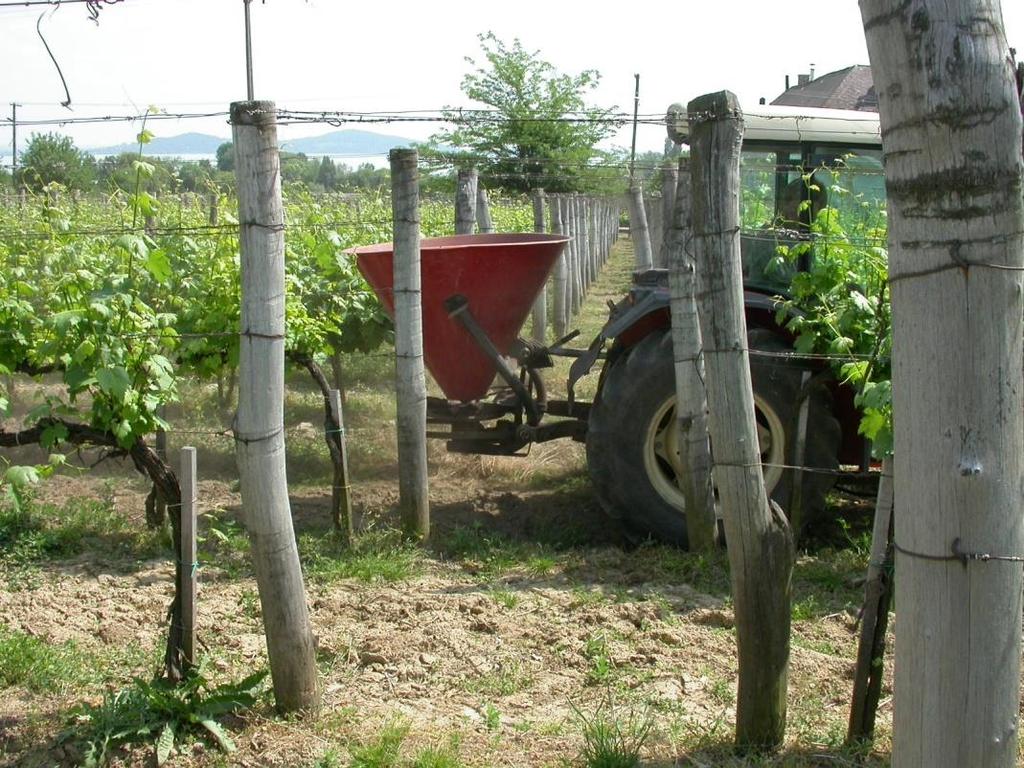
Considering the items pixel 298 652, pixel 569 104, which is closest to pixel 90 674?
pixel 298 652

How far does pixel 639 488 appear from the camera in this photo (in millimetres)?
5777

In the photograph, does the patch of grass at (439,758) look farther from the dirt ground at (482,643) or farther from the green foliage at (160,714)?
the green foliage at (160,714)

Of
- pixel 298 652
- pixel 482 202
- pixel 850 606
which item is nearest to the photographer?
pixel 298 652

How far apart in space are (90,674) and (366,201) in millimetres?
10499

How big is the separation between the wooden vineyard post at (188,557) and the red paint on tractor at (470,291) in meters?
2.73

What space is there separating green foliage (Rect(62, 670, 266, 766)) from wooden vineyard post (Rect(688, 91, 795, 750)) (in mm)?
1626

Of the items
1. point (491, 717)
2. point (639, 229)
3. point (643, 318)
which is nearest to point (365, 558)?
point (643, 318)

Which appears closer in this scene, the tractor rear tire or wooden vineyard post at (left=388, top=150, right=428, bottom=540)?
the tractor rear tire

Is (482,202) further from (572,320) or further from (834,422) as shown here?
(834,422)

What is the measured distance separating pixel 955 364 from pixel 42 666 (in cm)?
348

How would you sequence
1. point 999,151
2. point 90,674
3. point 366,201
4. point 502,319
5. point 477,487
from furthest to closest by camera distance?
point 366,201 < point 477,487 < point 502,319 < point 90,674 < point 999,151

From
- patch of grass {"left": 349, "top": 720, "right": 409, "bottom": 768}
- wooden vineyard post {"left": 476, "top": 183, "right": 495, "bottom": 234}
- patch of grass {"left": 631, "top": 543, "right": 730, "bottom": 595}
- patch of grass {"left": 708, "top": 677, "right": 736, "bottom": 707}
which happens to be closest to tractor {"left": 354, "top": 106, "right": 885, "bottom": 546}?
patch of grass {"left": 631, "top": 543, "right": 730, "bottom": 595}

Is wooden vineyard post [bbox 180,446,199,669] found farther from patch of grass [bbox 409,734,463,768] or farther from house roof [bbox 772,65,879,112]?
house roof [bbox 772,65,879,112]

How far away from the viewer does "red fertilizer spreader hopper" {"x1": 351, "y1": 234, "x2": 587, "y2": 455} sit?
6.41 m
